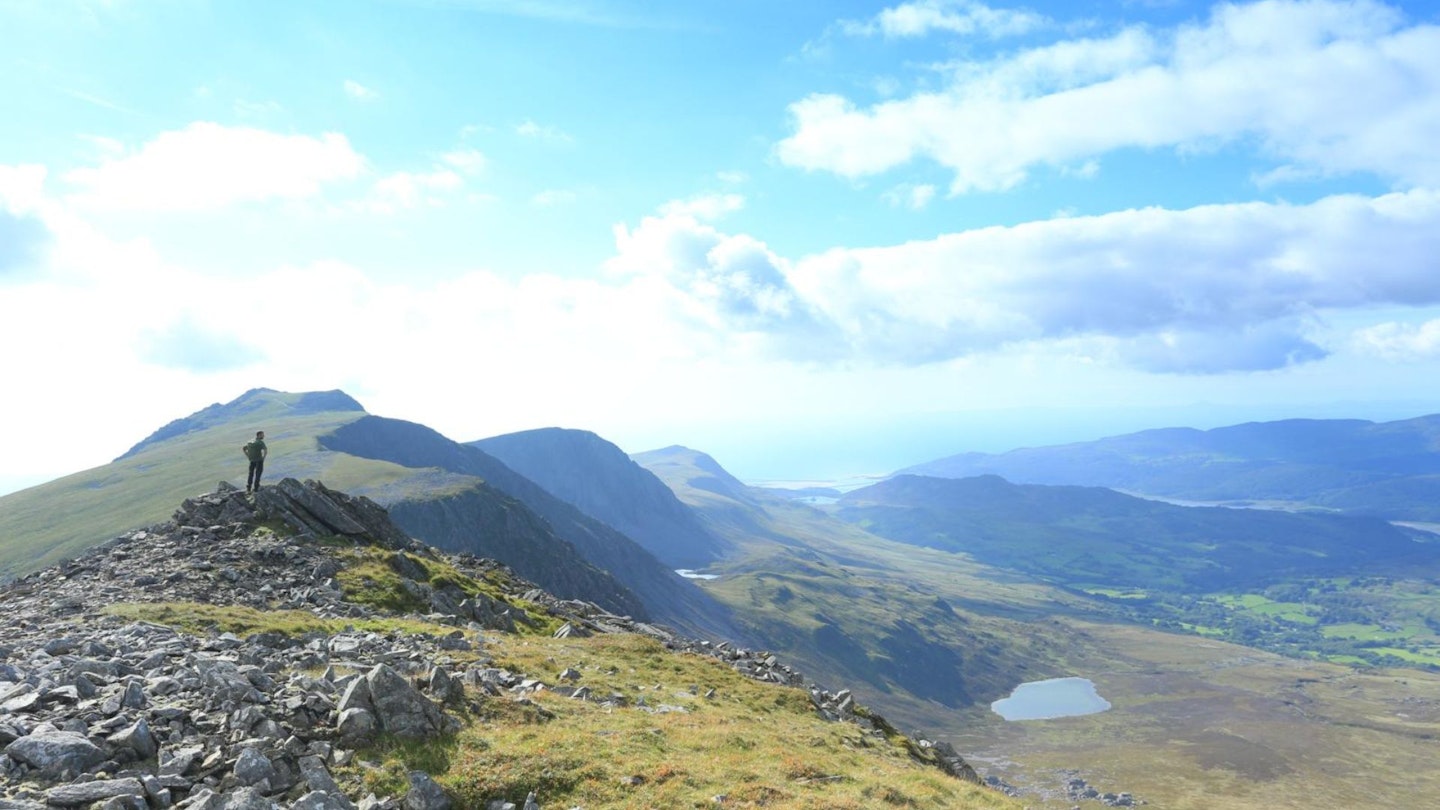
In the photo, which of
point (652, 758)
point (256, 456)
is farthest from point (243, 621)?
point (256, 456)

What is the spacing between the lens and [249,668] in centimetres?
2348

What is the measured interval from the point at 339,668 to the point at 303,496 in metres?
38.9

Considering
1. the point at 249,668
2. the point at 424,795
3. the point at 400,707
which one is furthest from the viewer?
the point at 249,668

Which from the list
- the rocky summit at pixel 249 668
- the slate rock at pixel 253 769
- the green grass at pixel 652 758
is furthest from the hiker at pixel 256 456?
the slate rock at pixel 253 769

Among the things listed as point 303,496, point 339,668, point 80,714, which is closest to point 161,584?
point 303,496

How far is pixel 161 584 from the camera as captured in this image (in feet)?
136

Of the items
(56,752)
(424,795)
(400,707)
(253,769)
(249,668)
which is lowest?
(424,795)

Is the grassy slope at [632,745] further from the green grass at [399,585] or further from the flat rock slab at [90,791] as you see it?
the flat rock slab at [90,791]

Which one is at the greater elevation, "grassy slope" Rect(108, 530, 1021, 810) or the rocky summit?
the rocky summit

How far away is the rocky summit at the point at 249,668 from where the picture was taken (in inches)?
696

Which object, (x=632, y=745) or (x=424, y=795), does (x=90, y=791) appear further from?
(x=632, y=745)

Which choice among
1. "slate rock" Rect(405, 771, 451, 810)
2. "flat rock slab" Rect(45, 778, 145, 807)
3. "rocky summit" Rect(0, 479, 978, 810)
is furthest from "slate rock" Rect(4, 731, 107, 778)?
"slate rock" Rect(405, 771, 451, 810)

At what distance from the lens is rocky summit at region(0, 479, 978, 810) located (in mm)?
17688

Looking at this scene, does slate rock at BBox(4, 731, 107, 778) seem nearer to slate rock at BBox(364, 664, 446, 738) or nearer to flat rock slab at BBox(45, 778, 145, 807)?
flat rock slab at BBox(45, 778, 145, 807)
